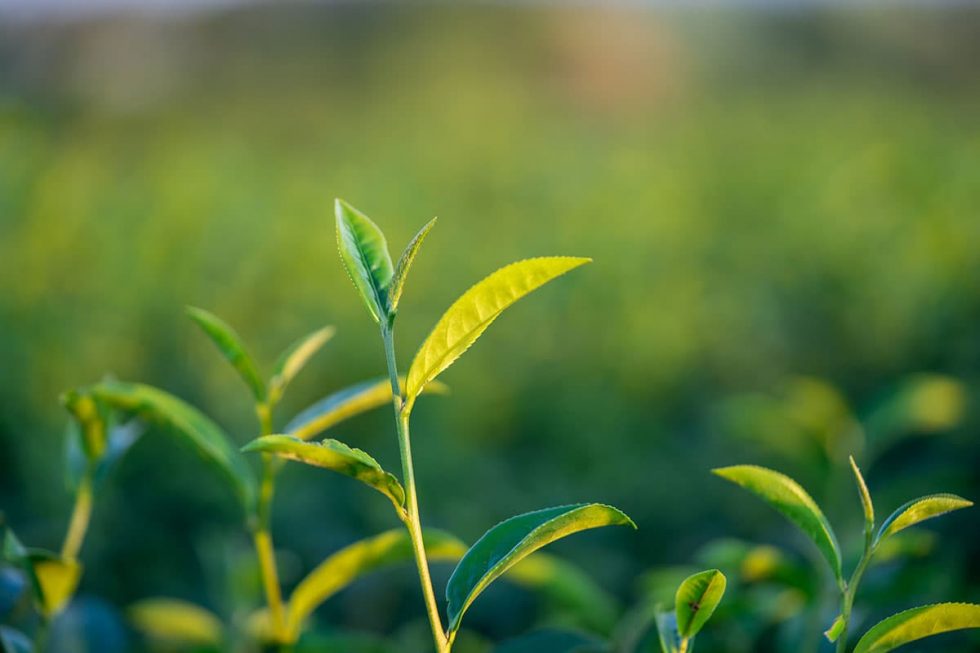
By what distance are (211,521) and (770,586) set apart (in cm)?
131

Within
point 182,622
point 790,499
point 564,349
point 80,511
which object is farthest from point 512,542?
point 564,349

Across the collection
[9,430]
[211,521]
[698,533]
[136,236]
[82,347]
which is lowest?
[698,533]

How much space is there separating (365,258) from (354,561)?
0.30 m

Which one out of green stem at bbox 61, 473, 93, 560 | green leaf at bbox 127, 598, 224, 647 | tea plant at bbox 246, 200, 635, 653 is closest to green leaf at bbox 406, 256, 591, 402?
tea plant at bbox 246, 200, 635, 653

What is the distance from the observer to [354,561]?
2.67 ft

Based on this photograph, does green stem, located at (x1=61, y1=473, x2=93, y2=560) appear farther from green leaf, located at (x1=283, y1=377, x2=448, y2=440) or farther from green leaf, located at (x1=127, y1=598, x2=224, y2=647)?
green leaf, located at (x1=127, y1=598, x2=224, y2=647)

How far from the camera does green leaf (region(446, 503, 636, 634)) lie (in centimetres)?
59

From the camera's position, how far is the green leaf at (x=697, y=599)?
587 millimetres

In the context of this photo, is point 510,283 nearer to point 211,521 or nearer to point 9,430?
point 211,521

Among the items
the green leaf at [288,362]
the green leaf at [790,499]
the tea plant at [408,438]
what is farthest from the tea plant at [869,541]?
the green leaf at [288,362]

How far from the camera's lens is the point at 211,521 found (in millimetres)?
2111

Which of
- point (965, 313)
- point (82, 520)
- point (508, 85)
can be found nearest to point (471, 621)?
point (82, 520)

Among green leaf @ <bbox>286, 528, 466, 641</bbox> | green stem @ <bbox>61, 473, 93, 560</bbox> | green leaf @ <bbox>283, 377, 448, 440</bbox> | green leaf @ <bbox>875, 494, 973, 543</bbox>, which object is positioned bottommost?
green leaf @ <bbox>286, 528, 466, 641</bbox>

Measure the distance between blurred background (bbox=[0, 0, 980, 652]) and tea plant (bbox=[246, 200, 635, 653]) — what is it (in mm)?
331
